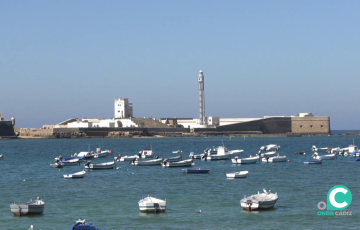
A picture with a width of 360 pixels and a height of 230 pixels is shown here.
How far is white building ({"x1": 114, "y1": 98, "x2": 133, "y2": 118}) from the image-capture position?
160 metres

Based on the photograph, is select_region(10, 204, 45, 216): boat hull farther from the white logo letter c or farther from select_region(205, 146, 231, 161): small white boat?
select_region(205, 146, 231, 161): small white boat

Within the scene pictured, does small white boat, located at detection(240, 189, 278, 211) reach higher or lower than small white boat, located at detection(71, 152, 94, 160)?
lower

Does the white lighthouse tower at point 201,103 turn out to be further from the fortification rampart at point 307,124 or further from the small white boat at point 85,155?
the small white boat at point 85,155

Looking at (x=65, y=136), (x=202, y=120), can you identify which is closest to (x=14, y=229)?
(x=65, y=136)

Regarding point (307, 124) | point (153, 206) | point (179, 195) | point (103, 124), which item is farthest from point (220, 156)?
point (307, 124)

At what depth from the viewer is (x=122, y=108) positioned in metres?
160

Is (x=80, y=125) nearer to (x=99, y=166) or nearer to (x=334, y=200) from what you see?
(x=99, y=166)

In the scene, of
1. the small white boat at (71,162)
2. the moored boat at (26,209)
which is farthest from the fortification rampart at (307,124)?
the moored boat at (26,209)

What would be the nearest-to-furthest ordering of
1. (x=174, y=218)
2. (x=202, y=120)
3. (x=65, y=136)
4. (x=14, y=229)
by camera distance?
(x=14, y=229) → (x=174, y=218) → (x=65, y=136) → (x=202, y=120)

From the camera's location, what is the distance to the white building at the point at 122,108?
524 feet

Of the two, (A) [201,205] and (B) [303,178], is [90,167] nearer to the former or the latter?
(B) [303,178]

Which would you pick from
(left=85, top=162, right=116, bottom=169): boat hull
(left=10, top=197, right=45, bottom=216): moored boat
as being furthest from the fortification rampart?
(left=10, top=197, right=45, bottom=216): moored boat

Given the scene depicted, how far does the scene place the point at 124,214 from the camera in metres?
29.4

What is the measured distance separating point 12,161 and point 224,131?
8961 centimetres
